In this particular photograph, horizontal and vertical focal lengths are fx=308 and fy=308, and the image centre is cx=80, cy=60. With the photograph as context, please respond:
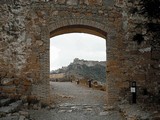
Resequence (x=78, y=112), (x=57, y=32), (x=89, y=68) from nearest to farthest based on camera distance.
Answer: (x=78, y=112) < (x=57, y=32) < (x=89, y=68)

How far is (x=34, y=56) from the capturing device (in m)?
10.4

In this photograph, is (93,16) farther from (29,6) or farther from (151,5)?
(151,5)

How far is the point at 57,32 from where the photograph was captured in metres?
11.3

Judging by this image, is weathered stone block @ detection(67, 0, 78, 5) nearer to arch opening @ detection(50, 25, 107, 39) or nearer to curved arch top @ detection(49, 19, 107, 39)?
curved arch top @ detection(49, 19, 107, 39)

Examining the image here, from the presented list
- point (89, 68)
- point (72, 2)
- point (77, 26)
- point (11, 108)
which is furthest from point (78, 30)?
point (89, 68)

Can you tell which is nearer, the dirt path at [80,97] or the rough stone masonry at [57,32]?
the rough stone masonry at [57,32]

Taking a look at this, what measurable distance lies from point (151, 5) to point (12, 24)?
4.84 m

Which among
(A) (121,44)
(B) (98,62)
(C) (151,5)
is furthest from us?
(B) (98,62)

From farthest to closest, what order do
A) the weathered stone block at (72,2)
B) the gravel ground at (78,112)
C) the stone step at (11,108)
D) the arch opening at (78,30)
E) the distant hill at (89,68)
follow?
the distant hill at (89,68) < the arch opening at (78,30) < the weathered stone block at (72,2) < the gravel ground at (78,112) < the stone step at (11,108)

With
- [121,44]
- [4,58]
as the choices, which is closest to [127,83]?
[121,44]

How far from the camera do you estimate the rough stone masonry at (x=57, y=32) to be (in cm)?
1026

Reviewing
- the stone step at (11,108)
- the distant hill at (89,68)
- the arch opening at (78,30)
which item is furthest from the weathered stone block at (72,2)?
the distant hill at (89,68)

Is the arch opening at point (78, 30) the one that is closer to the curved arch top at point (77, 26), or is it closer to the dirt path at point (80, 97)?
the curved arch top at point (77, 26)

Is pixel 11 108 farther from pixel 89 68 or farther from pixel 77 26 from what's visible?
pixel 89 68
